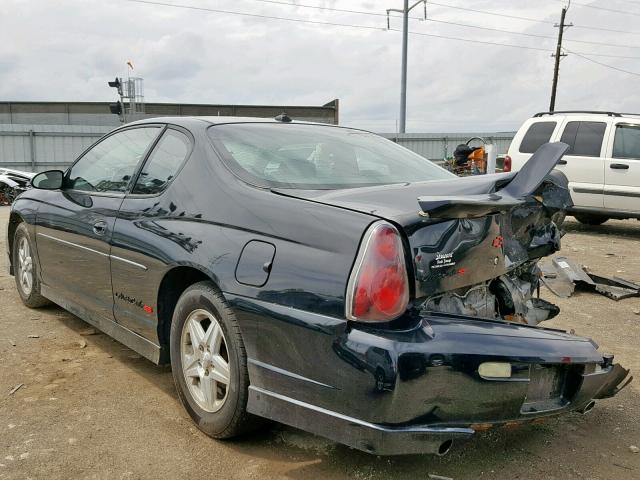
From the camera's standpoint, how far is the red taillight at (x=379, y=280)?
2.29 m

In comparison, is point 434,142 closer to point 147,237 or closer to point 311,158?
point 311,158

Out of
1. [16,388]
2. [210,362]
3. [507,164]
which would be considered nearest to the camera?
[210,362]

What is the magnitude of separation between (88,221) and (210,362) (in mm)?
1451

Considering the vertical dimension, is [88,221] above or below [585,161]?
below

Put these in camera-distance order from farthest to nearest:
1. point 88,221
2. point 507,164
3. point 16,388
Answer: point 507,164 < point 88,221 < point 16,388

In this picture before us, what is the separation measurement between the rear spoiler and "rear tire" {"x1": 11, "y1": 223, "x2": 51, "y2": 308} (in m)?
3.49

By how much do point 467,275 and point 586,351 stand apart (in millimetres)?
599

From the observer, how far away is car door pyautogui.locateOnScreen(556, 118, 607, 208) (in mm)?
9891

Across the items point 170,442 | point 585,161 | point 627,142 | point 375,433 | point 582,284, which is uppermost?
point 627,142

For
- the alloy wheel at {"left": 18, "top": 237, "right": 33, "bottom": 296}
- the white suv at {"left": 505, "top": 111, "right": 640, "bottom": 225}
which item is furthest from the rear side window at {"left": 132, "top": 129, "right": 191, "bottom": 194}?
the white suv at {"left": 505, "top": 111, "right": 640, "bottom": 225}

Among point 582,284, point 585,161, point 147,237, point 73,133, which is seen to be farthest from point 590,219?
point 73,133

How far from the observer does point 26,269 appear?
5043mm

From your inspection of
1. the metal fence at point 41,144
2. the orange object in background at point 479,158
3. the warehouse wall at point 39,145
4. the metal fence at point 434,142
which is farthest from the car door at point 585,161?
the warehouse wall at point 39,145

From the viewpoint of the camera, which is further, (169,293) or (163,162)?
(163,162)
